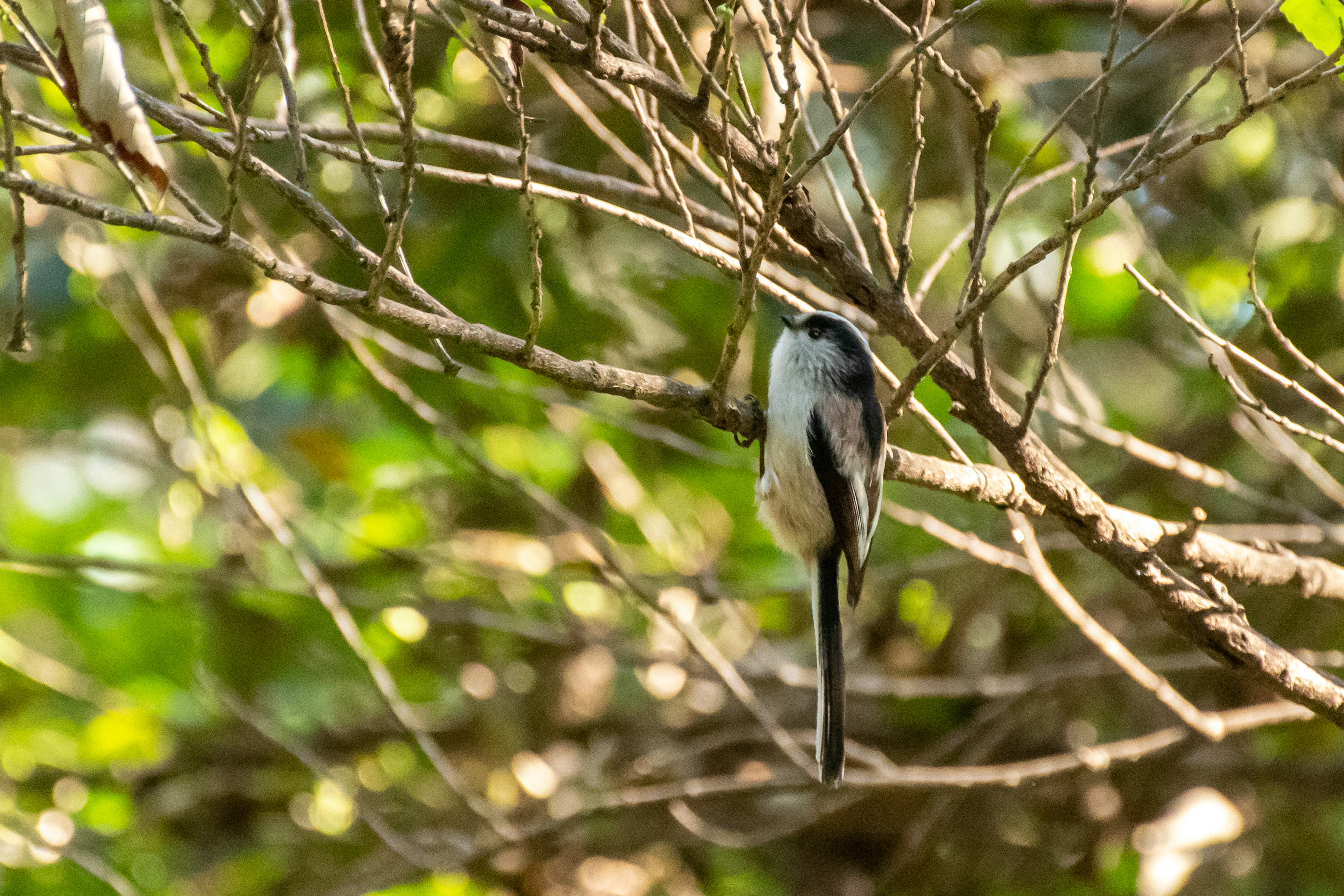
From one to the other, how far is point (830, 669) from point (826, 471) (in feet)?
1.93

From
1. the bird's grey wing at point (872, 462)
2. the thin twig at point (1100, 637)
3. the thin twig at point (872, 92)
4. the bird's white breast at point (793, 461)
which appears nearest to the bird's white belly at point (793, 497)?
the bird's white breast at point (793, 461)

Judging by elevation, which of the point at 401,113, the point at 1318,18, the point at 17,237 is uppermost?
the point at 1318,18

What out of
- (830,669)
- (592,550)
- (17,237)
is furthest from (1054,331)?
(592,550)

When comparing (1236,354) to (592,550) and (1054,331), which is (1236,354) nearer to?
(1054,331)

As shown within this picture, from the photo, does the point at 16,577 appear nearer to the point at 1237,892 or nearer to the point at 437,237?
the point at 437,237

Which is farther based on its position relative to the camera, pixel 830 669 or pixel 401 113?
pixel 830 669

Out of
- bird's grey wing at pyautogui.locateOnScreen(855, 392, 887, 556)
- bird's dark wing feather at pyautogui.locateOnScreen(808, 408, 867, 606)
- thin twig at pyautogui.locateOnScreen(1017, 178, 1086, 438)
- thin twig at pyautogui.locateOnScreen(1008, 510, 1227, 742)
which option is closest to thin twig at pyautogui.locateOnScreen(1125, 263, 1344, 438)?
thin twig at pyautogui.locateOnScreen(1017, 178, 1086, 438)

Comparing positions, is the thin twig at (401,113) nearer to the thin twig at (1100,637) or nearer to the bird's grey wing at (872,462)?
the bird's grey wing at (872,462)

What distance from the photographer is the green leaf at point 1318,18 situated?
220 cm

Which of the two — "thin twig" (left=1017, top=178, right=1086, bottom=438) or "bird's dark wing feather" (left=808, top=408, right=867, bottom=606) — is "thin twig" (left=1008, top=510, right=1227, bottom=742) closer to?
"bird's dark wing feather" (left=808, top=408, right=867, bottom=606)

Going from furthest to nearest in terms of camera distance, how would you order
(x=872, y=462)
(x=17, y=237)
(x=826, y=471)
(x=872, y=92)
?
(x=826, y=471)
(x=872, y=462)
(x=872, y=92)
(x=17, y=237)

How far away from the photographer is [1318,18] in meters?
2.22

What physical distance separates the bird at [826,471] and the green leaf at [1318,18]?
1305 millimetres

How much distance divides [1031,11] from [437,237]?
10.5 feet
